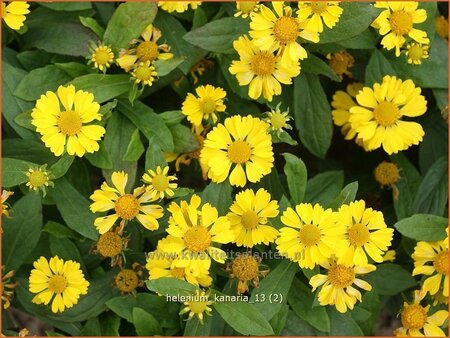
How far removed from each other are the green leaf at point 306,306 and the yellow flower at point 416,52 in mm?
679

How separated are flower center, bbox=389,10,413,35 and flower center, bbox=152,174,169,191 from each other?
0.72m

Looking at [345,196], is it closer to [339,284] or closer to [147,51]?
[339,284]

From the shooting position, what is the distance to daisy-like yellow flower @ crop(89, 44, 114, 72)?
1597 mm

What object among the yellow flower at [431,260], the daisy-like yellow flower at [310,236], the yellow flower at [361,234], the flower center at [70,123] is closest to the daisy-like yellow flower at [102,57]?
the flower center at [70,123]

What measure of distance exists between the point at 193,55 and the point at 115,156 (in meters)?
0.35

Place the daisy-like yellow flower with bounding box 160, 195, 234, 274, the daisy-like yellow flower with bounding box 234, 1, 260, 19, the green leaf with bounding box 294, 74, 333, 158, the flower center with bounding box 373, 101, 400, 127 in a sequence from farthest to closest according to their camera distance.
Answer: the green leaf with bounding box 294, 74, 333, 158, the flower center with bounding box 373, 101, 400, 127, the daisy-like yellow flower with bounding box 234, 1, 260, 19, the daisy-like yellow flower with bounding box 160, 195, 234, 274

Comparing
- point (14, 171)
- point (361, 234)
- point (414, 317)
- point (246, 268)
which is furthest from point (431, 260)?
point (14, 171)

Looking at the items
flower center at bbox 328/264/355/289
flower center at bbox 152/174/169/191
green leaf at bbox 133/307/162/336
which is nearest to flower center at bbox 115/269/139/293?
green leaf at bbox 133/307/162/336

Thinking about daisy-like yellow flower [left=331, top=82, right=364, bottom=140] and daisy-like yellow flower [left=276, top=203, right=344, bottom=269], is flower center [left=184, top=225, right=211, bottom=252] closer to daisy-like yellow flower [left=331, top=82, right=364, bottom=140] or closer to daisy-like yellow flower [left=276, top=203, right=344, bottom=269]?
daisy-like yellow flower [left=276, top=203, right=344, bottom=269]

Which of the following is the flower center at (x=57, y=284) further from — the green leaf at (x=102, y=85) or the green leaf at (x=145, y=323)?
the green leaf at (x=102, y=85)

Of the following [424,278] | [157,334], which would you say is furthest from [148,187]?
[424,278]

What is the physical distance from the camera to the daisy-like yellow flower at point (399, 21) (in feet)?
5.40

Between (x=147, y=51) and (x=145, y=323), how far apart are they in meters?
0.70

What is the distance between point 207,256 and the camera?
1.48 m
